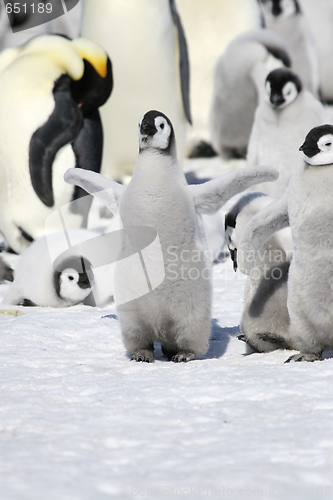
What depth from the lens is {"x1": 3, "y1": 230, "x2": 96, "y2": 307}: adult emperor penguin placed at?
381cm

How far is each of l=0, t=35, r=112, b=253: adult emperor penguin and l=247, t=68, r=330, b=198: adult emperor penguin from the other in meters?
1.38

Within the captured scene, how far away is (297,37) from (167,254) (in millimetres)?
8074

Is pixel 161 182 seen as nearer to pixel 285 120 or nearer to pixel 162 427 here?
pixel 162 427

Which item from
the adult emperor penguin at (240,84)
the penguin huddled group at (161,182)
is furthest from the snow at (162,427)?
the adult emperor penguin at (240,84)

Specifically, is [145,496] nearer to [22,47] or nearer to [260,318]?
A: [260,318]

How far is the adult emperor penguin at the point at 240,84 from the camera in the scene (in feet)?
23.0

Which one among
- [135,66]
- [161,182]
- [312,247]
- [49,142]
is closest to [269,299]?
[312,247]

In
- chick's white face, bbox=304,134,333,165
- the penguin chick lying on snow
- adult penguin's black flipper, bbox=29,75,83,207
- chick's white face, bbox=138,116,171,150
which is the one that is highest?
chick's white face, bbox=138,116,171,150

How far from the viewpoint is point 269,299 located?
266 cm

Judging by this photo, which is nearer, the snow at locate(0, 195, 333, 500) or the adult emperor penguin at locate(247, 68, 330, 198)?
the snow at locate(0, 195, 333, 500)

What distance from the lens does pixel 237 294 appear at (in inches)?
152

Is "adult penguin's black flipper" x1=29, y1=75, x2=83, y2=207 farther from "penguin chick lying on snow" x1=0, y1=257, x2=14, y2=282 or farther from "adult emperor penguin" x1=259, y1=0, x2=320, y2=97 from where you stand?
"adult emperor penguin" x1=259, y1=0, x2=320, y2=97

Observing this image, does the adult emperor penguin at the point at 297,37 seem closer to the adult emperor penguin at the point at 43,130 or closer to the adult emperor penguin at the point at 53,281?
the adult emperor penguin at the point at 43,130

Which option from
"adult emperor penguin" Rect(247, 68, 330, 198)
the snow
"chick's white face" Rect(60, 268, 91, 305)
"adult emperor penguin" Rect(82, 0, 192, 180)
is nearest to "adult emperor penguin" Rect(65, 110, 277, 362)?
the snow
